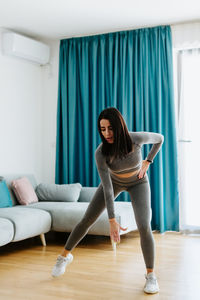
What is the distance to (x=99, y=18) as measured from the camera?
4.85 metres

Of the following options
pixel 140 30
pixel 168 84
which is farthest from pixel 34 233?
pixel 140 30

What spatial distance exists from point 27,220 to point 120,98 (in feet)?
6.84

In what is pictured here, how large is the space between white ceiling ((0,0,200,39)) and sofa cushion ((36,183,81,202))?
1990 millimetres

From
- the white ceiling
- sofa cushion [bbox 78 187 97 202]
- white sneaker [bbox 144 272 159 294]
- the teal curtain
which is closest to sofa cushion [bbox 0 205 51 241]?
sofa cushion [bbox 78 187 97 202]

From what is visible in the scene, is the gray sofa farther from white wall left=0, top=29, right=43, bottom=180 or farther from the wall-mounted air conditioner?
the wall-mounted air conditioner

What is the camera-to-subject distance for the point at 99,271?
11.0ft

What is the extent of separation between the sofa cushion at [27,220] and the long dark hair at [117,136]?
1590mm

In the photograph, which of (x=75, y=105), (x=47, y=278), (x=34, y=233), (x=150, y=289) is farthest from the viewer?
(x=75, y=105)

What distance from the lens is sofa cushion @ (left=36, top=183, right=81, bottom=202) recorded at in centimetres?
495

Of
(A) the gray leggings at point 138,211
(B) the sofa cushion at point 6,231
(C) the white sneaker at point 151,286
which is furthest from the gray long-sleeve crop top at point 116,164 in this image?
(B) the sofa cushion at point 6,231

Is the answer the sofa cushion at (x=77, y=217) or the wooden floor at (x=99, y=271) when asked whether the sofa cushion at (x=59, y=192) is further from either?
the wooden floor at (x=99, y=271)

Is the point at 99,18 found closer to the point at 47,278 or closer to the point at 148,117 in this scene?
the point at 148,117

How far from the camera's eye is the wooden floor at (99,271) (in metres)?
2.79

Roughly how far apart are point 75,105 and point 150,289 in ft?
10.7
